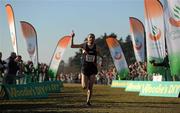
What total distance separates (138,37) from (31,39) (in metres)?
8.11

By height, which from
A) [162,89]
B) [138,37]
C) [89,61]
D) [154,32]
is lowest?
[162,89]

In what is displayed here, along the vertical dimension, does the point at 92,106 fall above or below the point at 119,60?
below

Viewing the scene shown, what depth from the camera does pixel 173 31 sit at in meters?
17.5

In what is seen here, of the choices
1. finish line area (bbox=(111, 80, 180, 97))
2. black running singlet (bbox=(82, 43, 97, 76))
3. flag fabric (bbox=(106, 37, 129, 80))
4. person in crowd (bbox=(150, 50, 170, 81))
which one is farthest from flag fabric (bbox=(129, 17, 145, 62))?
black running singlet (bbox=(82, 43, 97, 76))

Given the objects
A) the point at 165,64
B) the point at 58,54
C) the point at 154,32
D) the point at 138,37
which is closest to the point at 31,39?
the point at 58,54

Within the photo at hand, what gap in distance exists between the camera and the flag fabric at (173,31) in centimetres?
1736

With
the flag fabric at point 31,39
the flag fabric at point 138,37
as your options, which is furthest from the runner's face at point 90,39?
the flag fabric at point 138,37

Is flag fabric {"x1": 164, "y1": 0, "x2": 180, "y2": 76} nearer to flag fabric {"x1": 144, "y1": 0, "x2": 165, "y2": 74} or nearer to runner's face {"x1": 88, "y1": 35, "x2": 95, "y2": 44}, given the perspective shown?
flag fabric {"x1": 144, "y1": 0, "x2": 165, "y2": 74}

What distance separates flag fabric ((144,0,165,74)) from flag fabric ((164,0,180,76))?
4.25m

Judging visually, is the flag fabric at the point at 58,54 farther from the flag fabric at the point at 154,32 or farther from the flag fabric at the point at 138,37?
the flag fabric at the point at 154,32

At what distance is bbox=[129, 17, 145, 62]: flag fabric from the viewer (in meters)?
30.8

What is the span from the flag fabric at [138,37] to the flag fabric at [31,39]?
25.1 feet

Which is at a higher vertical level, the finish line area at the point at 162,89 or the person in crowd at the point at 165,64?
the person in crowd at the point at 165,64

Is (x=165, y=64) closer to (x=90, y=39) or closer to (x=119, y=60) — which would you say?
(x=90, y=39)
